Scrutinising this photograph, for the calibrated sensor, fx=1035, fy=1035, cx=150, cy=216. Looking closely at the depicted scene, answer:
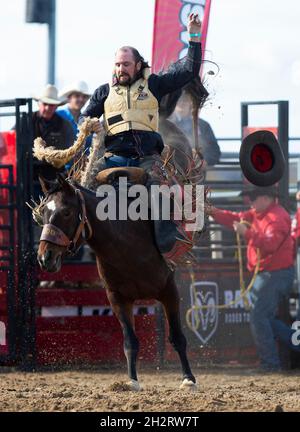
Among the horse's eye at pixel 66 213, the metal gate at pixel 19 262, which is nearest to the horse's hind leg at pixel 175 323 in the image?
the horse's eye at pixel 66 213

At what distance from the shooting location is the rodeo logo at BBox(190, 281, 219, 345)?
1061cm

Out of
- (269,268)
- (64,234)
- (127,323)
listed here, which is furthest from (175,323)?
(269,268)

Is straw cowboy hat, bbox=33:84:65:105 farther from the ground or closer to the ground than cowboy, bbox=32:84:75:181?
farther from the ground

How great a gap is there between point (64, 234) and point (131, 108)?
1335mm

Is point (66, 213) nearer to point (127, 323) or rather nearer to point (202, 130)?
point (127, 323)

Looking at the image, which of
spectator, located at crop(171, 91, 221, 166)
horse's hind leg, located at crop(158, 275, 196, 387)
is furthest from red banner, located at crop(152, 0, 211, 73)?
horse's hind leg, located at crop(158, 275, 196, 387)

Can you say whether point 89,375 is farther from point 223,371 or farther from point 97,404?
point 97,404

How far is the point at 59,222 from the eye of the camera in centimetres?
709

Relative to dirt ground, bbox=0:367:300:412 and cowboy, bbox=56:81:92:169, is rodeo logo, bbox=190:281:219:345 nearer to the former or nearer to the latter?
dirt ground, bbox=0:367:300:412

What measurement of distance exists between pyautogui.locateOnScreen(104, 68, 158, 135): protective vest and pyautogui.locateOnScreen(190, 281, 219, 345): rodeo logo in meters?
3.06

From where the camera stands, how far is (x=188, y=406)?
636 cm

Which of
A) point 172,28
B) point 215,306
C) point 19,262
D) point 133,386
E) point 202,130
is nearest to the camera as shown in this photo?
point 133,386
